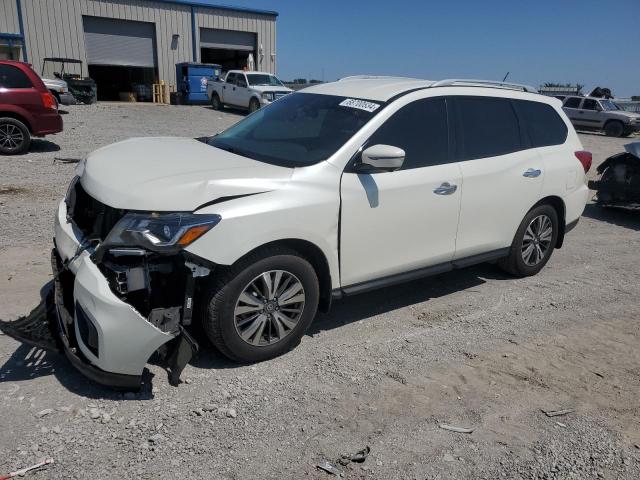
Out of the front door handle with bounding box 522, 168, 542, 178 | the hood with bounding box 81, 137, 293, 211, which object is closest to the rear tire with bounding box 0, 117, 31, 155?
the hood with bounding box 81, 137, 293, 211

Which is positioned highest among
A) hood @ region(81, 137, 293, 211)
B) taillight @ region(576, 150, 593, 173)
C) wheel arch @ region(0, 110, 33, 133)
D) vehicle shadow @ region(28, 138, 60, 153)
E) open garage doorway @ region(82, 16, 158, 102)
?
open garage doorway @ region(82, 16, 158, 102)

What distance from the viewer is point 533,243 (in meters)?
5.51

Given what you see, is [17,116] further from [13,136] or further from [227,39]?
[227,39]

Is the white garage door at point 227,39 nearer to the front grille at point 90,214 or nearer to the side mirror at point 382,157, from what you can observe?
the front grille at point 90,214

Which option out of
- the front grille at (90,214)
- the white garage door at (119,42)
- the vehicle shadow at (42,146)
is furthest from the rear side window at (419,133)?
the white garage door at (119,42)

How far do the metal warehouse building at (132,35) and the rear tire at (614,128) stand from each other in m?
20.3

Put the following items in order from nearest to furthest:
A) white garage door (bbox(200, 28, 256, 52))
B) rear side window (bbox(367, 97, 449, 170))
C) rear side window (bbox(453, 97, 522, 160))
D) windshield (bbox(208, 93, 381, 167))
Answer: windshield (bbox(208, 93, 381, 167))
rear side window (bbox(367, 97, 449, 170))
rear side window (bbox(453, 97, 522, 160))
white garage door (bbox(200, 28, 256, 52))

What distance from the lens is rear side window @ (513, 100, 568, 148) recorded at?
530cm

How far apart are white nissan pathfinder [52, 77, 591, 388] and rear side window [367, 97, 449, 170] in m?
0.01

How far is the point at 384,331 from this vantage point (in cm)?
429

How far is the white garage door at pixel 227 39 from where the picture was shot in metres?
32.1

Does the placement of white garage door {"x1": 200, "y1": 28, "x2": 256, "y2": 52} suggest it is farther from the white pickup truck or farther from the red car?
the red car

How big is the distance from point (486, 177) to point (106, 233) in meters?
3.17

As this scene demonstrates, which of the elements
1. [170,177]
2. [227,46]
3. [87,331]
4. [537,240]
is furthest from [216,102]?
[87,331]
